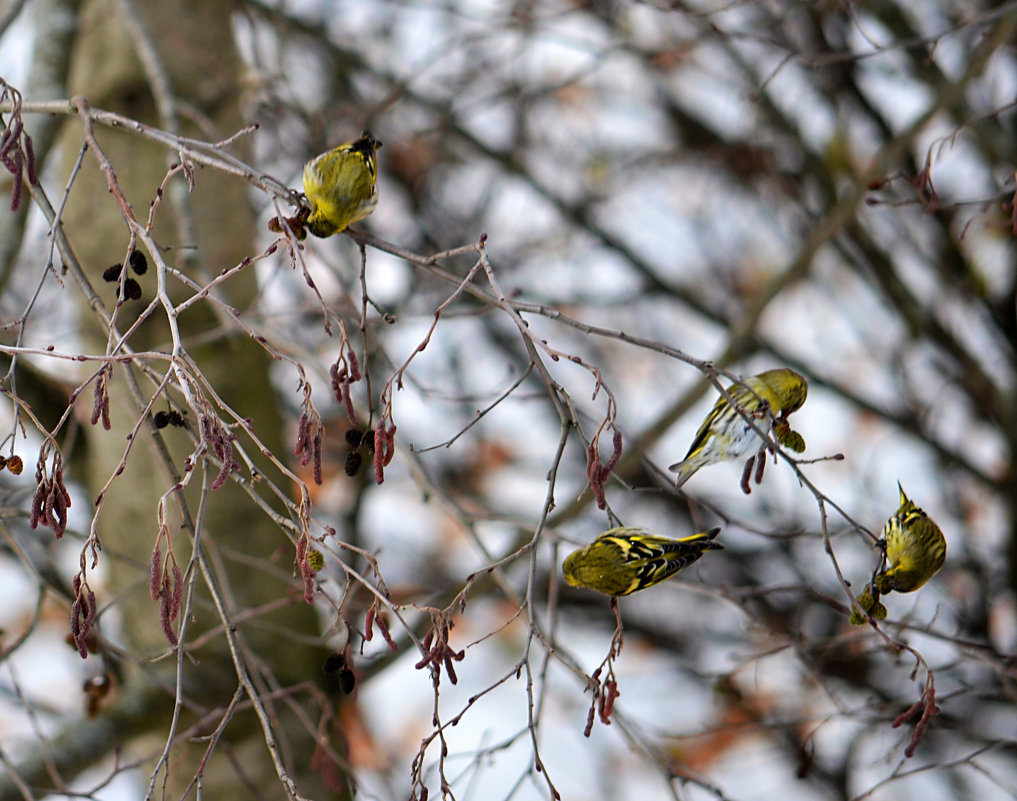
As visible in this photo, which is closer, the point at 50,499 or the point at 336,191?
the point at 50,499

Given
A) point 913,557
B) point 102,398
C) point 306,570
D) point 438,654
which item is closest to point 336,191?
point 102,398

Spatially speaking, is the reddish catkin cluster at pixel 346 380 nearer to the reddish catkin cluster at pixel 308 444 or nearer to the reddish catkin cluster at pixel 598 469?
the reddish catkin cluster at pixel 308 444

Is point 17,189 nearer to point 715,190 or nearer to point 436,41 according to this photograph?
point 436,41

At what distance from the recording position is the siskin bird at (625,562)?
1486 mm

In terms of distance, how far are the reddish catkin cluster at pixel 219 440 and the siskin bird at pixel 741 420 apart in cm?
75

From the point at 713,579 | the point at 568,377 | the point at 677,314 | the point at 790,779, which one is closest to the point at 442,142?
the point at 568,377

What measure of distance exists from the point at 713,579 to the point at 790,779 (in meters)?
1.43

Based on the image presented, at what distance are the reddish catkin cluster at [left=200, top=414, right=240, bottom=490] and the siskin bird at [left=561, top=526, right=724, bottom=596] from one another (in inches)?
23.2

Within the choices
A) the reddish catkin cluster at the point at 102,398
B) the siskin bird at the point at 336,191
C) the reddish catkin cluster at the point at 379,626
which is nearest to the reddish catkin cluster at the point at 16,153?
the reddish catkin cluster at the point at 102,398

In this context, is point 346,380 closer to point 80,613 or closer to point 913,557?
point 80,613

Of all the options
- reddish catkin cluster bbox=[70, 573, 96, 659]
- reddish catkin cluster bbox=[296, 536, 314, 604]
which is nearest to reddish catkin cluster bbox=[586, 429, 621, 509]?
reddish catkin cluster bbox=[296, 536, 314, 604]

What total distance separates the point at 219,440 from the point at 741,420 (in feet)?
2.80

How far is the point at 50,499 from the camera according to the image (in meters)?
1.17

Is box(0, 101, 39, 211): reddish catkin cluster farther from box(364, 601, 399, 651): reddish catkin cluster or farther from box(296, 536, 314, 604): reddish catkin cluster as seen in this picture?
box(364, 601, 399, 651): reddish catkin cluster
